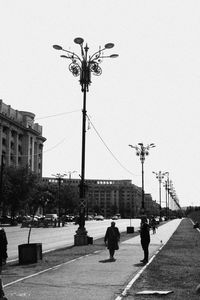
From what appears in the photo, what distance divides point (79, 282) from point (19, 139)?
12713 centimetres

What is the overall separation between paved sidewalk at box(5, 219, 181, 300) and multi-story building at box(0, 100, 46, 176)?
328 ft

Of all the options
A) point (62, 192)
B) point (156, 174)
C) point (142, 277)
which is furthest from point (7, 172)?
point (142, 277)

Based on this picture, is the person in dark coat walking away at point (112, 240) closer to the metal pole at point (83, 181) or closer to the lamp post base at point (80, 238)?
the lamp post base at point (80, 238)

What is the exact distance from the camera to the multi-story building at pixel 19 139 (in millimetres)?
121625

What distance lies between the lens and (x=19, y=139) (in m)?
136

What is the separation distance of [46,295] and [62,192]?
103438mm

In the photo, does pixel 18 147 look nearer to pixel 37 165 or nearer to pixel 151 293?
pixel 37 165

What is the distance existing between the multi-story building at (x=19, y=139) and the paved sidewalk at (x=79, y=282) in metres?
100

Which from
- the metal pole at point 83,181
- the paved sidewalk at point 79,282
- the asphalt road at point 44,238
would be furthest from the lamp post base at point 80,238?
the paved sidewalk at point 79,282

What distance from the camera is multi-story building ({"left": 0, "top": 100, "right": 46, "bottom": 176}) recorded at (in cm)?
12162

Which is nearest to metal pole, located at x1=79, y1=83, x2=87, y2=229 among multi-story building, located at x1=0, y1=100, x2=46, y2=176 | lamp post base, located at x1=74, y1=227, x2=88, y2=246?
lamp post base, located at x1=74, y1=227, x2=88, y2=246

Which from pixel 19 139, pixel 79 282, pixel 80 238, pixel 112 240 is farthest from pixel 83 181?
pixel 19 139

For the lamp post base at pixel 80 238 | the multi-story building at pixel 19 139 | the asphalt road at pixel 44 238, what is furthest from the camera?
the multi-story building at pixel 19 139

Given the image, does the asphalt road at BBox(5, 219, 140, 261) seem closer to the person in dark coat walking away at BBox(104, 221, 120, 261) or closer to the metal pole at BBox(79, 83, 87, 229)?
the metal pole at BBox(79, 83, 87, 229)
